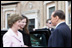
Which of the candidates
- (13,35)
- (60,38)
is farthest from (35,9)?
(60,38)

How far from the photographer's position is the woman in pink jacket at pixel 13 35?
3.13 metres

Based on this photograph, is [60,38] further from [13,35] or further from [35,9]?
[35,9]

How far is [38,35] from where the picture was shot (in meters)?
4.79

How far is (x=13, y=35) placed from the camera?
10.6ft

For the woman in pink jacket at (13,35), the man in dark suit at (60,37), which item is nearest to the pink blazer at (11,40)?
the woman in pink jacket at (13,35)

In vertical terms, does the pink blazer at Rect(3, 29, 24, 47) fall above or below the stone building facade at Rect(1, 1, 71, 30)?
below

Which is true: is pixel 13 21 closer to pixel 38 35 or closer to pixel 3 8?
pixel 38 35

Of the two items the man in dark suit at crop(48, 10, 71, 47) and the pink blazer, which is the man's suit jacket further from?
the pink blazer

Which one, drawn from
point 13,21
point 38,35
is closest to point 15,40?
point 13,21

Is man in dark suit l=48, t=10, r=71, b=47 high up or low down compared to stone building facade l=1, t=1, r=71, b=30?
down

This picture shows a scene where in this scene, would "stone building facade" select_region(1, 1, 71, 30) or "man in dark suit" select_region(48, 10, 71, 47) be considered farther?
"stone building facade" select_region(1, 1, 71, 30)

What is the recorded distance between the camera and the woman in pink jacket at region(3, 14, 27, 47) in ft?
10.3

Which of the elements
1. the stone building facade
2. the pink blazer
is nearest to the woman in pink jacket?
the pink blazer

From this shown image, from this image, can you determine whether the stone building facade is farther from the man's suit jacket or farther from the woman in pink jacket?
the man's suit jacket
